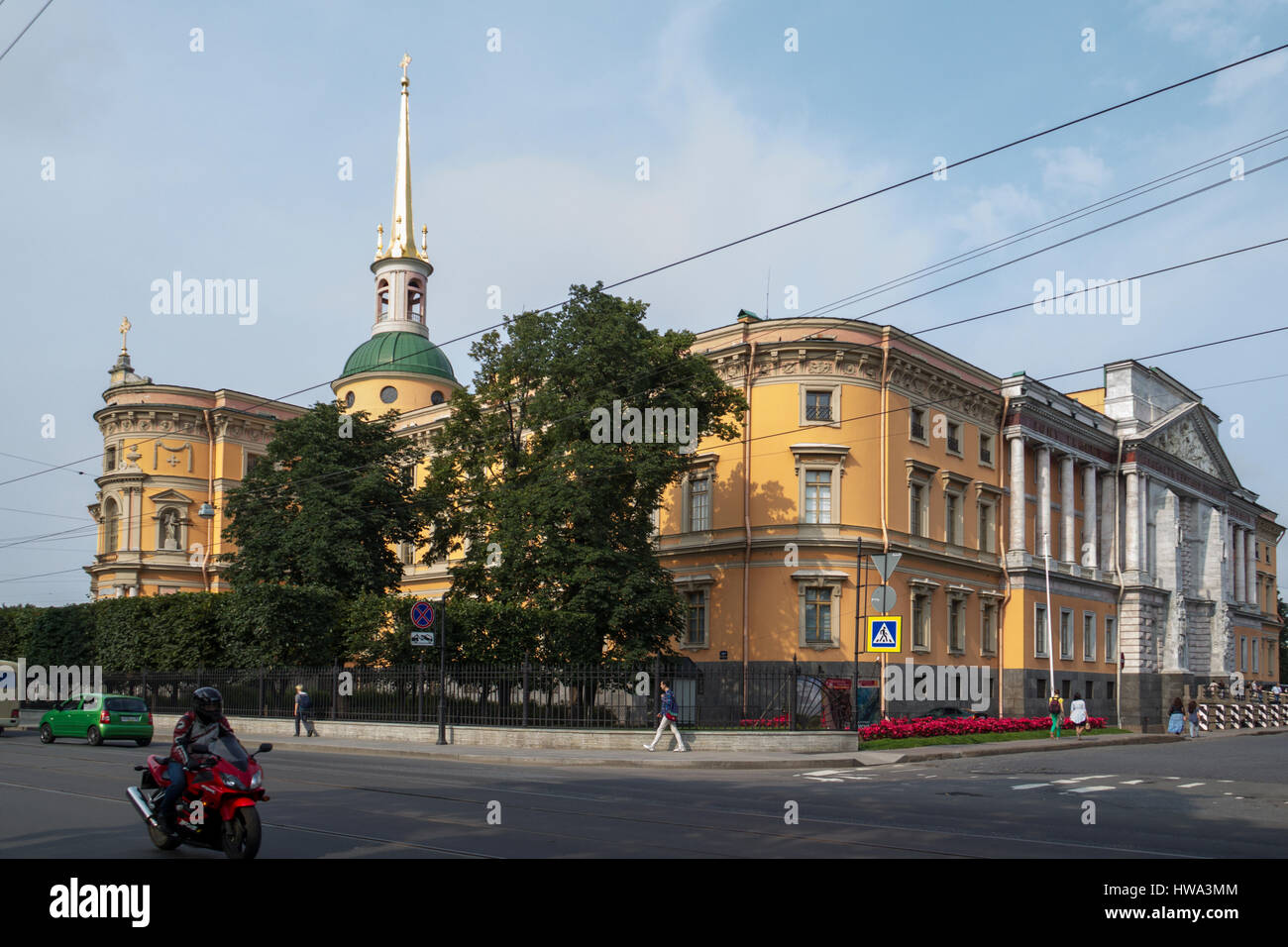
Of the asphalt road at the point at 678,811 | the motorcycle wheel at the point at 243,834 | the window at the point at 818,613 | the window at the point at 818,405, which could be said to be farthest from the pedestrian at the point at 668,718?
the motorcycle wheel at the point at 243,834

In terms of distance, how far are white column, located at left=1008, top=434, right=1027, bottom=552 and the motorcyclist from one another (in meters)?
43.0

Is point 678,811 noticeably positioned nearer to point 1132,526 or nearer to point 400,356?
point 1132,526

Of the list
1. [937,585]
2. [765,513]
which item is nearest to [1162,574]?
[937,585]

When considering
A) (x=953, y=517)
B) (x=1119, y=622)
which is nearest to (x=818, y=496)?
(x=953, y=517)

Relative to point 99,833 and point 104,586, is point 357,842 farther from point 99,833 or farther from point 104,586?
point 104,586

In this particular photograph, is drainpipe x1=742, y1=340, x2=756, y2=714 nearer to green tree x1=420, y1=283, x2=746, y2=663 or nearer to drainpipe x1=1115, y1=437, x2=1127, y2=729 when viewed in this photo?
green tree x1=420, y1=283, x2=746, y2=663

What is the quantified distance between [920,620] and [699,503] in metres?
9.34

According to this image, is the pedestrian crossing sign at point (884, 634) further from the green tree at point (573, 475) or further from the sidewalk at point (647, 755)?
the green tree at point (573, 475)

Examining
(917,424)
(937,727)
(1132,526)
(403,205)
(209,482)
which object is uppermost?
(403,205)

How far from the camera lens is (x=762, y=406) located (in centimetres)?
4128

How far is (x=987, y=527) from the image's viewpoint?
159 ft

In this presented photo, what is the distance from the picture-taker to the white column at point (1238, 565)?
69875mm
